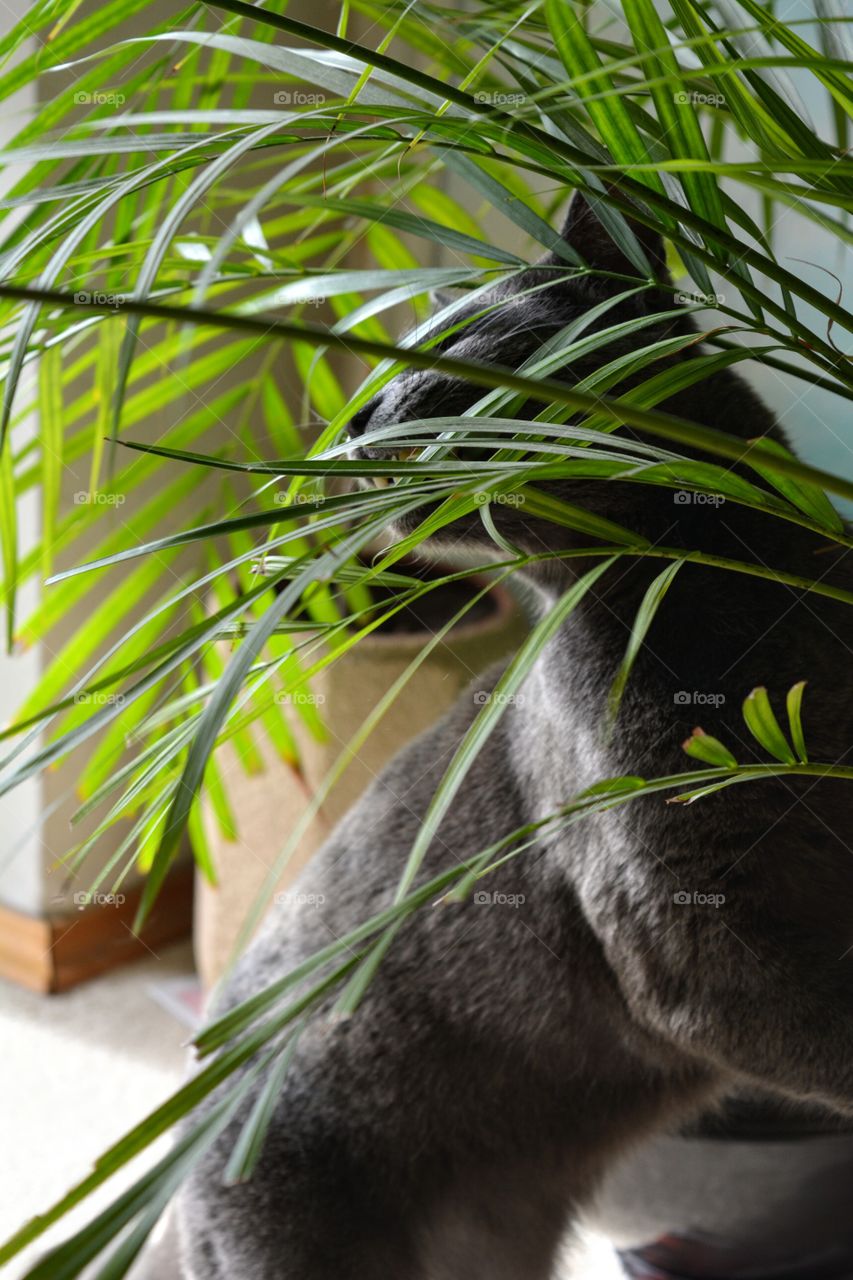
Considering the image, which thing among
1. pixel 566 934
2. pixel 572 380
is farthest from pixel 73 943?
pixel 572 380

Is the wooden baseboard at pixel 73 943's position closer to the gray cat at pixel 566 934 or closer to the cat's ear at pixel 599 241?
the gray cat at pixel 566 934

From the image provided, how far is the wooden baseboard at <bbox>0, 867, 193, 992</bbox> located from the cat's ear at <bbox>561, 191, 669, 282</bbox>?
1.11 m

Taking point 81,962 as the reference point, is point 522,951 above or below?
above

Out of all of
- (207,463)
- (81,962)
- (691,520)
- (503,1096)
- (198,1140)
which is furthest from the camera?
(81,962)

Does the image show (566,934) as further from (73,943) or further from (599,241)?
(73,943)

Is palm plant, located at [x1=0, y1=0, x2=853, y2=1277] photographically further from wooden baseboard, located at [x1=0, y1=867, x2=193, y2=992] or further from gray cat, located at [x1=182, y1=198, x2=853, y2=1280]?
wooden baseboard, located at [x1=0, y1=867, x2=193, y2=992]

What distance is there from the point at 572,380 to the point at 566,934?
0.35 meters

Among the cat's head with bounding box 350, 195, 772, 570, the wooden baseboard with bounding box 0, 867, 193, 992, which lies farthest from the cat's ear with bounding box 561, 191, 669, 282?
the wooden baseboard with bounding box 0, 867, 193, 992

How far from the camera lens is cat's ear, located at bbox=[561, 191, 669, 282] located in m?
0.61

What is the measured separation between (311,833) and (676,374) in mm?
962

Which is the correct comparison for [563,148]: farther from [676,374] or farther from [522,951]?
[522,951]

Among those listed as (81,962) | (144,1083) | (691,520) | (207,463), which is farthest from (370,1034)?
(81,962)

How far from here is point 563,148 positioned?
43 cm

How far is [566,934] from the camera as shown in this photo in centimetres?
77
